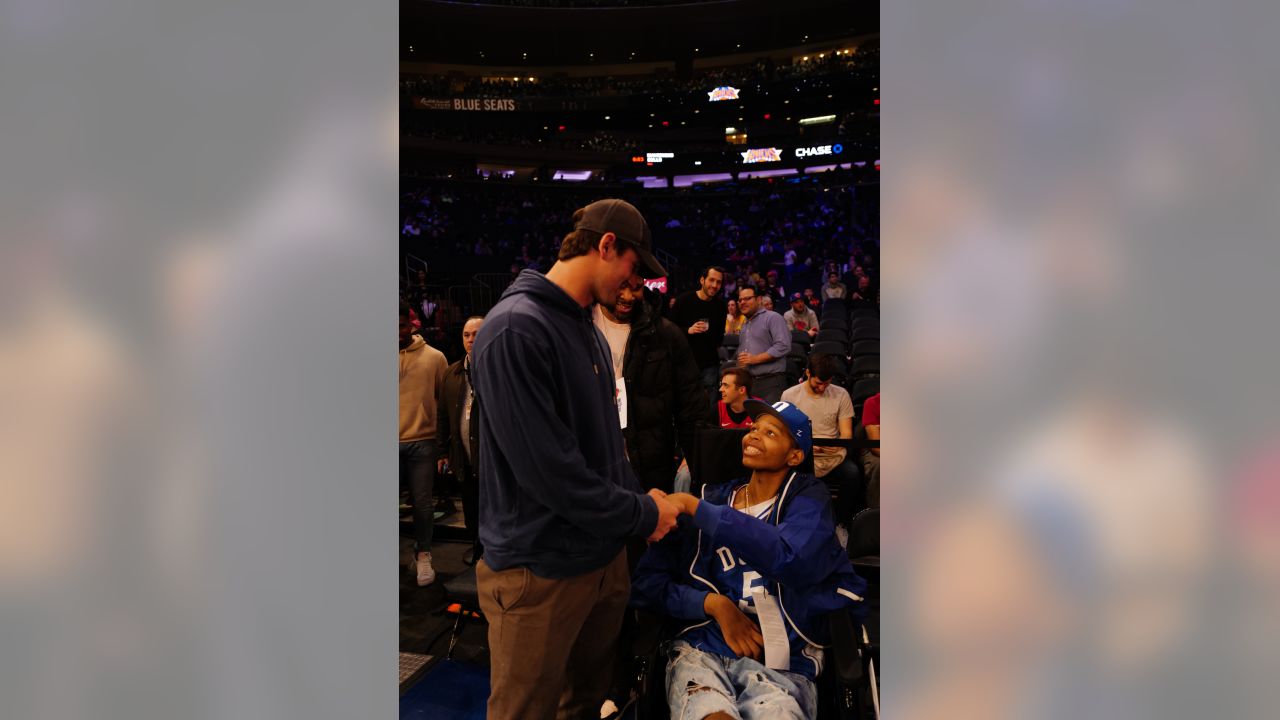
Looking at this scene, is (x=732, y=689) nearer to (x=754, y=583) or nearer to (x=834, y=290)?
(x=754, y=583)

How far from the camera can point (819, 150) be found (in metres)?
19.8

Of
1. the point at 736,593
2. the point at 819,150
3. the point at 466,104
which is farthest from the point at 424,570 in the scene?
the point at 819,150

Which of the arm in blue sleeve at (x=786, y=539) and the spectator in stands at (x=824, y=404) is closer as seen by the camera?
the arm in blue sleeve at (x=786, y=539)

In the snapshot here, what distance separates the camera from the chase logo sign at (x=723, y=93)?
59.1 ft

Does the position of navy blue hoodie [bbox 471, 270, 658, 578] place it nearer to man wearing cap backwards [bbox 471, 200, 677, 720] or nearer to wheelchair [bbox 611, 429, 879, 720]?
man wearing cap backwards [bbox 471, 200, 677, 720]

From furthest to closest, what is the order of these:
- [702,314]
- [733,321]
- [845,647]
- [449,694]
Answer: [733,321] → [702,314] → [449,694] → [845,647]

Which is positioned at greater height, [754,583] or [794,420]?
[794,420]

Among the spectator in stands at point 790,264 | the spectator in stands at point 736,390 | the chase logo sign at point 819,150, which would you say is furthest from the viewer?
the chase logo sign at point 819,150

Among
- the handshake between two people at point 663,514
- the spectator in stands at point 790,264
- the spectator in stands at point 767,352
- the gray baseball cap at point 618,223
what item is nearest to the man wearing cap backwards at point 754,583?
the handshake between two people at point 663,514

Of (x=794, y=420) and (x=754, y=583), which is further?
(x=794, y=420)

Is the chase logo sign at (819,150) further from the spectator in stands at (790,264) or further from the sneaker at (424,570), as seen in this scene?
the sneaker at (424,570)

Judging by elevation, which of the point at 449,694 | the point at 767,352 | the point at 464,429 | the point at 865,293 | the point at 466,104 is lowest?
the point at 449,694

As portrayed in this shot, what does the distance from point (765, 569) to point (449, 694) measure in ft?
5.00

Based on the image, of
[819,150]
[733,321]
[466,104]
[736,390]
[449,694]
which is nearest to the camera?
[449,694]
